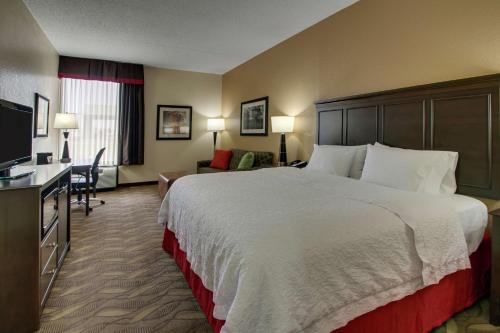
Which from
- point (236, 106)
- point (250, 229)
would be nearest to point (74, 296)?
point (250, 229)

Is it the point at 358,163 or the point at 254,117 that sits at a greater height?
the point at 254,117

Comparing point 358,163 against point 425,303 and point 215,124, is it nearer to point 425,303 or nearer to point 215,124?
point 425,303

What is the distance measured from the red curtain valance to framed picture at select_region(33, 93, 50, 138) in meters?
1.19

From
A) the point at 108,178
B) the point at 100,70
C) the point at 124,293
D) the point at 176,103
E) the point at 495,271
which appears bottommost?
the point at 124,293

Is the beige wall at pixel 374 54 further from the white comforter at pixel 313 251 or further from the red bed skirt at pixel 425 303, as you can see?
the red bed skirt at pixel 425 303

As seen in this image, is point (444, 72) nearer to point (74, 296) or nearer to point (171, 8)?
point (171, 8)

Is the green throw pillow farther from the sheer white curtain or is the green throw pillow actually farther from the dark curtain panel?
the sheer white curtain

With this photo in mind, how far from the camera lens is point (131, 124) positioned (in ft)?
19.5

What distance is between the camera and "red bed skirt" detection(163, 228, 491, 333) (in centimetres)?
139

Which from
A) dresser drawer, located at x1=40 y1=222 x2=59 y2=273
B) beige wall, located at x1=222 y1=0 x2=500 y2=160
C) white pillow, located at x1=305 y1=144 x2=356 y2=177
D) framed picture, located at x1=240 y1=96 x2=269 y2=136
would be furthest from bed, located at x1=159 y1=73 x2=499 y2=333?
framed picture, located at x1=240 y1=96 x2=269 y2=136

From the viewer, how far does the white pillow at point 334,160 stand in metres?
2.84

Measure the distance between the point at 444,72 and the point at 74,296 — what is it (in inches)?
138

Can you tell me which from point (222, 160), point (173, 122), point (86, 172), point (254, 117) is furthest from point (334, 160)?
point (173, 122)

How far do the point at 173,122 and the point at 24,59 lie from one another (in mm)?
3317
